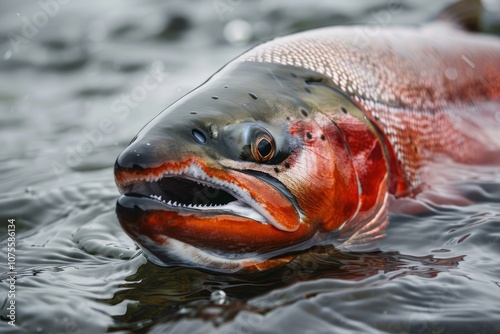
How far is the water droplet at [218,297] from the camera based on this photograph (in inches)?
125

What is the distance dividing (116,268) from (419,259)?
60.6 inches

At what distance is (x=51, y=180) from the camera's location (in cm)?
530

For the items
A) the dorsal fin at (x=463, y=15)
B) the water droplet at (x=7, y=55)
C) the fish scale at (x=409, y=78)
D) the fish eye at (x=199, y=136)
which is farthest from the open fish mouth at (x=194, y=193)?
the water droplet at (x=7, y=55)

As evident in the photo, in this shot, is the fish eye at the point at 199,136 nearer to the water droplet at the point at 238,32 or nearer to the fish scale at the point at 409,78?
the fish scale at the point at 409,78

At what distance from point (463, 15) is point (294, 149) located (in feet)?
10.3

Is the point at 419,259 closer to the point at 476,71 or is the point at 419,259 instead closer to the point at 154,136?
the point at 154,136

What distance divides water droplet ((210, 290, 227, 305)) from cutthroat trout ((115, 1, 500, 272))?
0.14m

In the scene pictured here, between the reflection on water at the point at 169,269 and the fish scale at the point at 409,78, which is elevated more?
the fish scale at the point at 409,78

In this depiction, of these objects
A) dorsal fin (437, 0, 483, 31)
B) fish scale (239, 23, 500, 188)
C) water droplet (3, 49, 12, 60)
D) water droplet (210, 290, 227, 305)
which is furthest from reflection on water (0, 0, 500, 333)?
water droplet (3, 49, 12, 60)

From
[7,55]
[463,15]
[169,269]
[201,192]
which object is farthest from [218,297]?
[7,55]

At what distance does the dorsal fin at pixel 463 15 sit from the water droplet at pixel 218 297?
364 centimetres

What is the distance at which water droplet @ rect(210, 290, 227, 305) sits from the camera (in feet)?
10.4

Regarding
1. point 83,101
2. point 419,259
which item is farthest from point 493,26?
point 419,259

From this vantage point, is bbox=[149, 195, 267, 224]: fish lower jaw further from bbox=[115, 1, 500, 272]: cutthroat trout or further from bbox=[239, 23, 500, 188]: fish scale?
bbox=[239, 23, 500, 188]: fish scale
